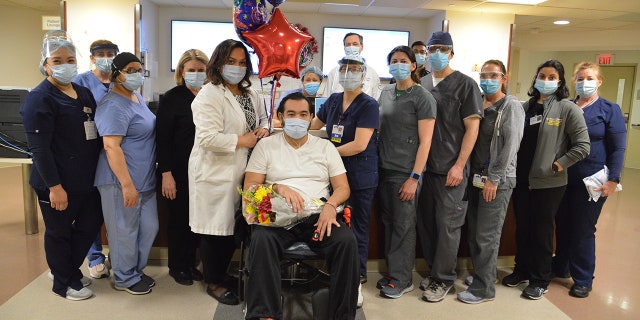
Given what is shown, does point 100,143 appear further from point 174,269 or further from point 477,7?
point 477,7

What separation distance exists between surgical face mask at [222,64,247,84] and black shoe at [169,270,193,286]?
138 cm

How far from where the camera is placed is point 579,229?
2.96m

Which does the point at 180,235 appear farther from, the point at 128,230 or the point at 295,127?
the point at 295,127

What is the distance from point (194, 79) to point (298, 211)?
Result: 3.70 ft

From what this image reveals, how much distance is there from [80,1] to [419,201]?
501cm

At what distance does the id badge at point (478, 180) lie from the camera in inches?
109

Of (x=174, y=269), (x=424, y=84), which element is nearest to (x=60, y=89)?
(x=174, y=269)

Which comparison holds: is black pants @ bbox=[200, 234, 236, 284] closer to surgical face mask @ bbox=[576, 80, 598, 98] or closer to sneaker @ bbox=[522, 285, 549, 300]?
sneaker @ bbox=[522, 285, 549, 300]

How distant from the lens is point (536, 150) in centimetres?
283

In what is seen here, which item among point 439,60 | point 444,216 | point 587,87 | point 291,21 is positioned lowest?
point 444,216

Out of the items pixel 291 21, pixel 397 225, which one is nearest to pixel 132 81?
pixel 397 225

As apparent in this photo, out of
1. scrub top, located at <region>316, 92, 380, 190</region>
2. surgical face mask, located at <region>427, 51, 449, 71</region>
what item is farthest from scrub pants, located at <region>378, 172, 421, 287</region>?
surgical face mask, located at <region>427, 51, 449, 71</region>

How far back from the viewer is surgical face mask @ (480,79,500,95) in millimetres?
2730

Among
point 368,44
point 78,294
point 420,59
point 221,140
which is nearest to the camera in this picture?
point 221,140
